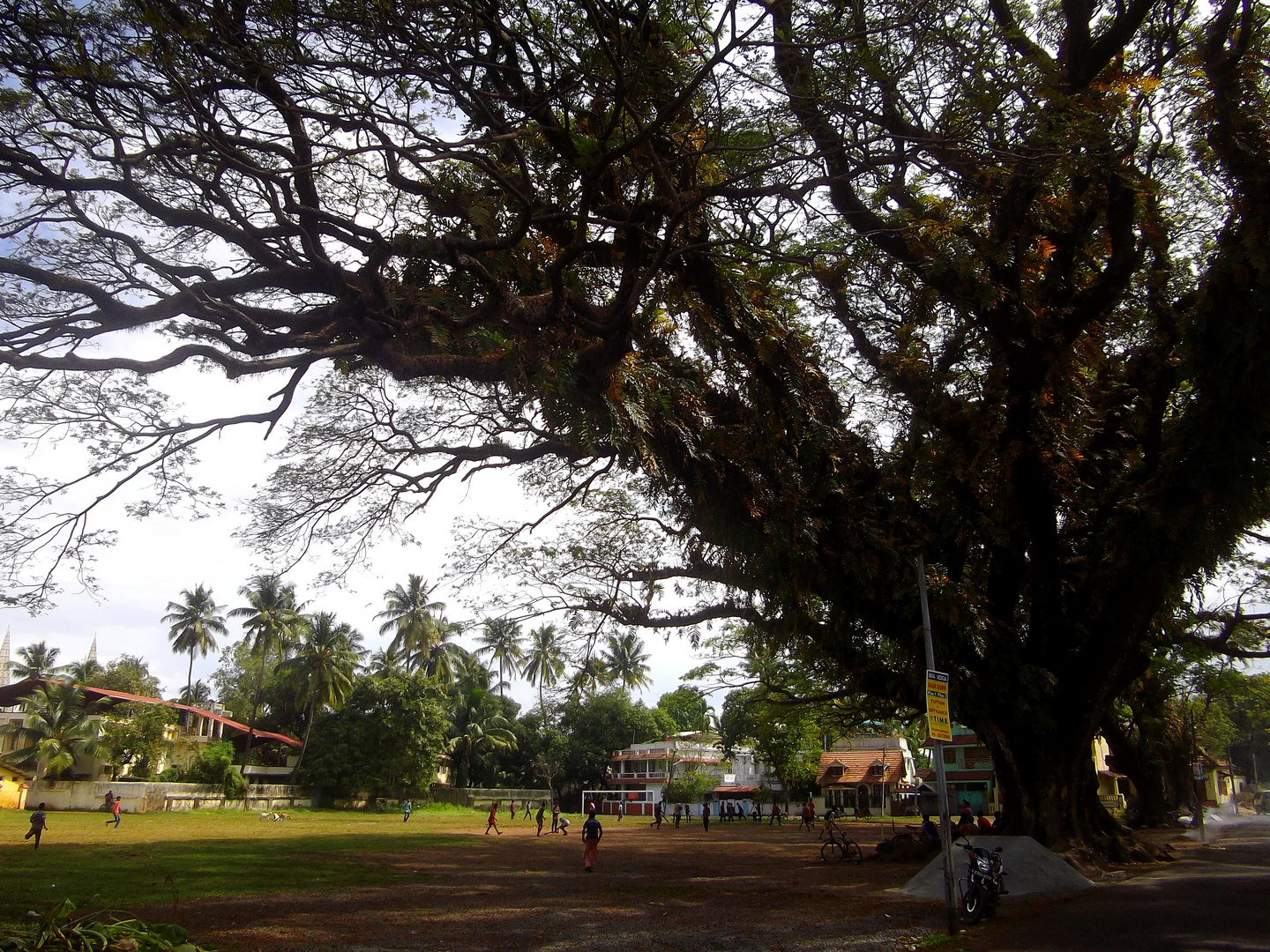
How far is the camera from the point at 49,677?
38.1 meters

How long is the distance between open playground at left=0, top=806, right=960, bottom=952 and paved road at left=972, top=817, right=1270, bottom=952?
45.6 inches

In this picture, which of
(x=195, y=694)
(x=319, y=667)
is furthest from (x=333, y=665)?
(x=195, y=694)

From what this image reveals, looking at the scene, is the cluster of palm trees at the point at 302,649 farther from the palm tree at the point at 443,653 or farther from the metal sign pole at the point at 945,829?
the metal sign pole at the point at 945,829

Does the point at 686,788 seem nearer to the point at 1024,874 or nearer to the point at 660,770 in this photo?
the point at 660,770

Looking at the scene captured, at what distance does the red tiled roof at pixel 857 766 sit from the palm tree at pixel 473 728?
1934 centimetres

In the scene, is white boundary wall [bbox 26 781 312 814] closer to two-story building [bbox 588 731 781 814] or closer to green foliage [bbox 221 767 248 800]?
green foliage [bbox 221 767 248 800]

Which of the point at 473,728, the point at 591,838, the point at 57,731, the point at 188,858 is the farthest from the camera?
the point at 473,728

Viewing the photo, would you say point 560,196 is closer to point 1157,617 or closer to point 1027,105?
point 1027,105

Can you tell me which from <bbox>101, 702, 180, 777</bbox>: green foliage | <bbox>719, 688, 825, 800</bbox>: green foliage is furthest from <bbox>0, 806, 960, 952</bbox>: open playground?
<bbox>101, 702, 180, 777</bbox>: green foliage

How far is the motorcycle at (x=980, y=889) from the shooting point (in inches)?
387

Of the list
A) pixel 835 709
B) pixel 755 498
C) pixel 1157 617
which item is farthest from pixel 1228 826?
pixel 755 498

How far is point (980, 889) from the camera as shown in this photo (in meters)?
9.88

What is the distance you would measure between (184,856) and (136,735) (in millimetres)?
A: 22745

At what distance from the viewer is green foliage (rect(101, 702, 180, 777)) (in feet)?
118
